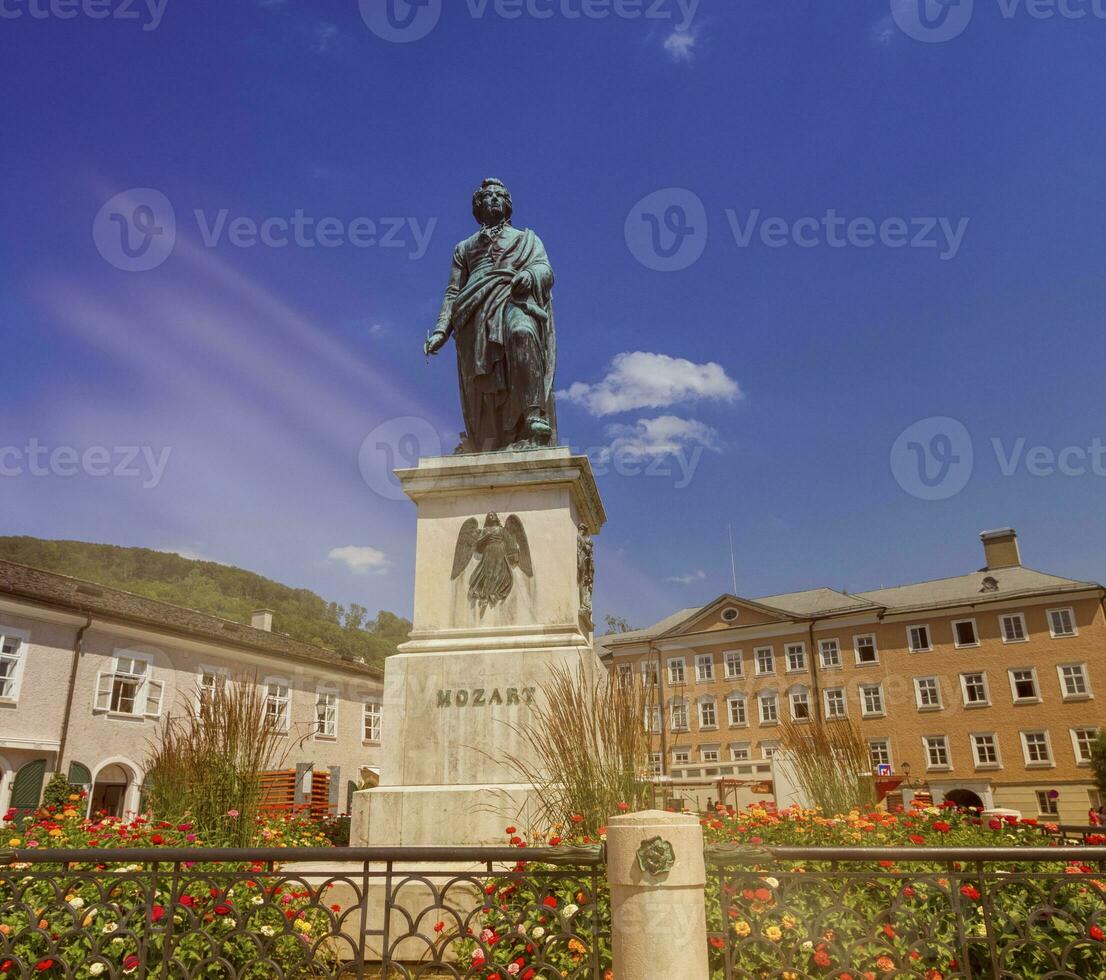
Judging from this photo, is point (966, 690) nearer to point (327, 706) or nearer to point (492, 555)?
point (327, 706)

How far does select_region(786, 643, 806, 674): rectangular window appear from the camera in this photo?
48.3 metres

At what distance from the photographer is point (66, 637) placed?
2684cm

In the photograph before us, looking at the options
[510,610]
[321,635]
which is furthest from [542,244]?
[321,635]

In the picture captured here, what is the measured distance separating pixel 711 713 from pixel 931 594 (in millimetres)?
14648

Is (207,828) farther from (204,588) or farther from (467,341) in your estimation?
(204,588)

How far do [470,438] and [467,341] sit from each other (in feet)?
3.24

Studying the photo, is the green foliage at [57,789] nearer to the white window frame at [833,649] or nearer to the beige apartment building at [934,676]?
the beige apartment building at [934,676]

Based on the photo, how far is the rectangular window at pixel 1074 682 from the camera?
40188 millimetres

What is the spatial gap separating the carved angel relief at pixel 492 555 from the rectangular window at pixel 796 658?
45009 millimetres

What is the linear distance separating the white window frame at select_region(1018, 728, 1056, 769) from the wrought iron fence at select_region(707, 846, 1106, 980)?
43.4 m

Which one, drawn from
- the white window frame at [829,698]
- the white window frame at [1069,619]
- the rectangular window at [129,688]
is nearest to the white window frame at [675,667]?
the white window frame at [829,698]

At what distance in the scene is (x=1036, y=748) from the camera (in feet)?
134

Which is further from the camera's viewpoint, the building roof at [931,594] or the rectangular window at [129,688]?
the building roof at [931,594]

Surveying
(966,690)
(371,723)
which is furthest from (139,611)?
(966,690)
